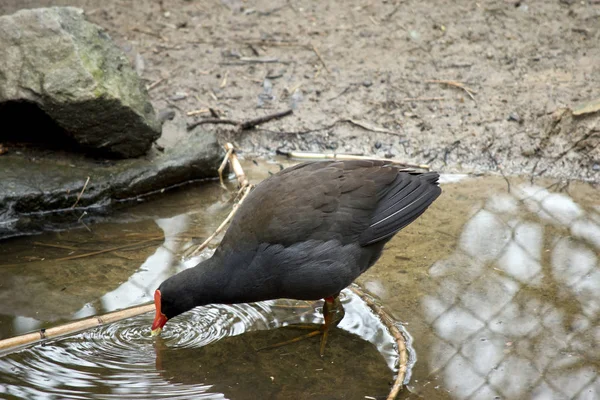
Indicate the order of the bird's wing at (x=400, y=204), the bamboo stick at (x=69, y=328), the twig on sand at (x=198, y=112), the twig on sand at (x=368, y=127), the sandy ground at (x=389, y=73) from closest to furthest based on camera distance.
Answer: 1. the bamboo stick at (x=69, y=328)
2. the bird's wing at (x=400, y=204)
3. the sandy ground at (x=389, y=73)
4. the twig on sand at (x=368, y=127)
5. the twig on sand at (x=198, y=112)

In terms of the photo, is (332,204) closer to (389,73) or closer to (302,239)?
(302,239)

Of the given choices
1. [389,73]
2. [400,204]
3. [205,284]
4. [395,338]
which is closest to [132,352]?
[205,284]

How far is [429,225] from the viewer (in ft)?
17.8

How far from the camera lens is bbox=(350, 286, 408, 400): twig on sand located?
12.8 ft

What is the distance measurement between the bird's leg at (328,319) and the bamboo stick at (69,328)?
0.83m

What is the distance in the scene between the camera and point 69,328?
Result: 14.2 feet

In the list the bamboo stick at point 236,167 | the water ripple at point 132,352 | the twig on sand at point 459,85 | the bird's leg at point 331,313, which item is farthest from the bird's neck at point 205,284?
the twig on sand at point 459,85

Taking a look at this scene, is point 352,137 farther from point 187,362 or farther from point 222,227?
point 187,362

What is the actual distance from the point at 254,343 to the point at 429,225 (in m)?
1.69

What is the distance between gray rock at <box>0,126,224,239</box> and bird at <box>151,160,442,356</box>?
1.71 meters

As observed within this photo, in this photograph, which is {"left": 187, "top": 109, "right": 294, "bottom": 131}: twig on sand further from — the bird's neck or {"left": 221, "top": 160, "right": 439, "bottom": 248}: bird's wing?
the bird's neck

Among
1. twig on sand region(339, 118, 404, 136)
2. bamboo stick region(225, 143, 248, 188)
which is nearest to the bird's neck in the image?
bamboo stick region(225, 143, 248, 188)

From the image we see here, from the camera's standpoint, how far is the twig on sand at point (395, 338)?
12.8 feet

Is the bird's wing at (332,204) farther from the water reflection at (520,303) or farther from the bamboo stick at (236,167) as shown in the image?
the bamboo stick at (236,167)
